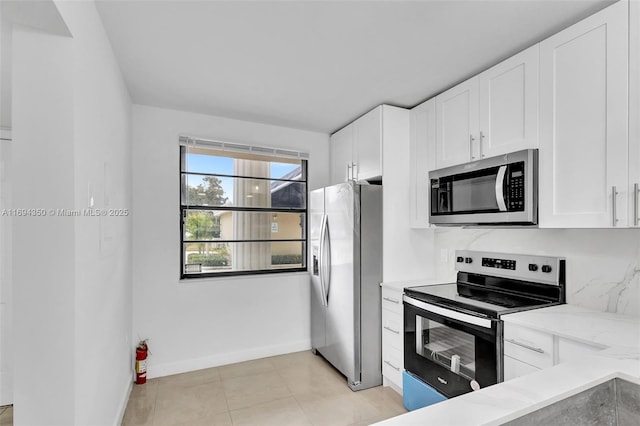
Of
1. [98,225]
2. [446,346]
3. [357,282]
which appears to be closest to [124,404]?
[98,225]

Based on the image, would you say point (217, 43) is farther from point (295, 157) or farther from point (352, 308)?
point (352, 308)

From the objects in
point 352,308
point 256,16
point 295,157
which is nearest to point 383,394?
point 352,308

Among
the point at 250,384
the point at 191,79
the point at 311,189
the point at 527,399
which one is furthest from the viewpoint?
the point at 311,189

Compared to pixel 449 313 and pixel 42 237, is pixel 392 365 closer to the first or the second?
pixel 449 313

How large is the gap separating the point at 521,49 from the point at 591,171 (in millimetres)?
872

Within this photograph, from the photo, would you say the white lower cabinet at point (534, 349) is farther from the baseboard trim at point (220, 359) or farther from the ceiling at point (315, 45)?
the baseboard trim at point (220, 359)

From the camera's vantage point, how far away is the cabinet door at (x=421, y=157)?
8.92ft

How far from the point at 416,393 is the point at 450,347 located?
47cm

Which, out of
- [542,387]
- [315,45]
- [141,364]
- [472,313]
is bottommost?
[141,364]

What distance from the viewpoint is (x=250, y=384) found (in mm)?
2854

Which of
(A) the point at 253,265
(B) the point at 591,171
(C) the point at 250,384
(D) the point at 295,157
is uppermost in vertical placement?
(D) the point at 295,157

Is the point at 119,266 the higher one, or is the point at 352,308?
the point at 119,266

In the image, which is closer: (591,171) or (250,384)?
(591,171)

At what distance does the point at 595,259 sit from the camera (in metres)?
1.93
